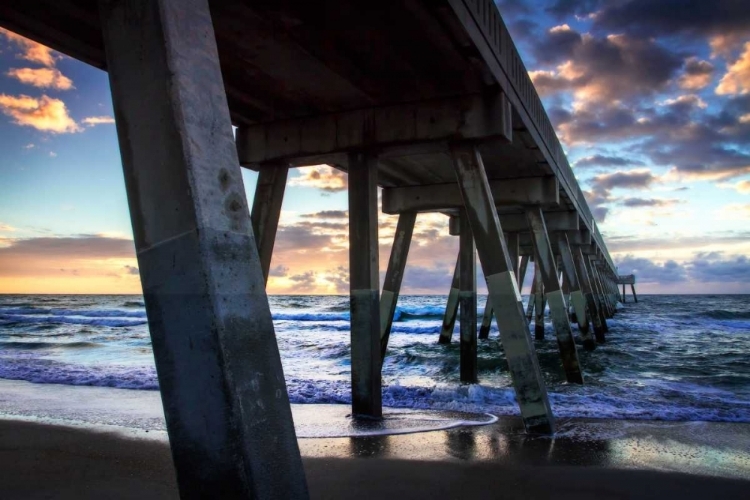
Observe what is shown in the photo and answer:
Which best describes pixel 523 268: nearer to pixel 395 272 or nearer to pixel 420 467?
pixel 395 272

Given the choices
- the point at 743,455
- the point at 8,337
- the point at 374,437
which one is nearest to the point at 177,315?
the point at 374,437

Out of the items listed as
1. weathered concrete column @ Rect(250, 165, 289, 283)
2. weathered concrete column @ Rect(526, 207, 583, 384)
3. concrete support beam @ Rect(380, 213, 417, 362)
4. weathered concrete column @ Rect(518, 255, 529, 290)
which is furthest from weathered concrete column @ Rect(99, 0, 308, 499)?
weathered concrete column @ Rect(518, 255, 529, 290)

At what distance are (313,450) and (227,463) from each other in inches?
139

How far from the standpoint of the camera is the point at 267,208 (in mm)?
6973

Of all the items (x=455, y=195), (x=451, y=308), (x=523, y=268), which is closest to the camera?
(x=455, y=195)

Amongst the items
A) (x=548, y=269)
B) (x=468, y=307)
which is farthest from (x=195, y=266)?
(x=548, y=269)

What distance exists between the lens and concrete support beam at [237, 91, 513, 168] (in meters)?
6.10

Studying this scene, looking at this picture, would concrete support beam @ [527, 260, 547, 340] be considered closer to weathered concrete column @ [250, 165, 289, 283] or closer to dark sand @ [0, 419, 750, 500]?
weathered concrete column @ [250, 165, 289, 283]

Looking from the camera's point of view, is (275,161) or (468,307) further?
(468,307)

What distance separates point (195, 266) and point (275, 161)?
5.59 metres

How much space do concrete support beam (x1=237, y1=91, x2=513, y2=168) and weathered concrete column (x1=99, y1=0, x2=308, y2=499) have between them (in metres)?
4.59

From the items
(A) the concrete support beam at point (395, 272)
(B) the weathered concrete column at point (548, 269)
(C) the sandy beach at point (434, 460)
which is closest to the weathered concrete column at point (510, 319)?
(C) the sandy beach at point (434, 460)

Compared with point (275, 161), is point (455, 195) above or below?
below

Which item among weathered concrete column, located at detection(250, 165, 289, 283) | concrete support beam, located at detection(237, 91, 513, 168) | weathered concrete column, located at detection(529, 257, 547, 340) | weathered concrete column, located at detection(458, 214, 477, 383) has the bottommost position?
weathered concrete column, located at detection(529, 257, 547, 340)
